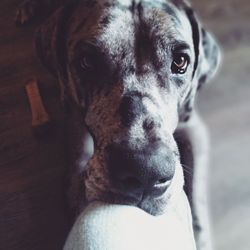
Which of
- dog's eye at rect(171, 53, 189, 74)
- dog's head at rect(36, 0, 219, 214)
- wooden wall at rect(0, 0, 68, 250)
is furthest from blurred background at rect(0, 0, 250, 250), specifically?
dog's eye at rect(171, 53, 189, 74)

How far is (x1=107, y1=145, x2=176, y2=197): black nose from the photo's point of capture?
1.31 m

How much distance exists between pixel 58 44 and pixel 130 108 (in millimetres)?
403

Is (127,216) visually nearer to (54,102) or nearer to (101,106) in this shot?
(101,106)

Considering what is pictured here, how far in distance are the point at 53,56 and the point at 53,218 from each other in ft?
1.71

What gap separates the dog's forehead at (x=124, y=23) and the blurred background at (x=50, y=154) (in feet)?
1.52

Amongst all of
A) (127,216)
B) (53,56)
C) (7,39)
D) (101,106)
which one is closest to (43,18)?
(7,39)

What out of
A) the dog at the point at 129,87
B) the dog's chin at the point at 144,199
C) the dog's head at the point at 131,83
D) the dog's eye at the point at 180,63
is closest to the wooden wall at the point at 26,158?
the dog at the point at 129,87

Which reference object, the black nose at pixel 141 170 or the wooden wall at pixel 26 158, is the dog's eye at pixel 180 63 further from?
the wooden wall at pixel 26 158

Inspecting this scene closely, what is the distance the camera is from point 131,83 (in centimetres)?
150

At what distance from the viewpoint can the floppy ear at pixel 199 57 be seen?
172 centimetres

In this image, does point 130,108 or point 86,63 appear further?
point 86,63

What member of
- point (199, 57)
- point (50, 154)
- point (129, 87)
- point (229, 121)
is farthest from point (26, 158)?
point (229, 121)

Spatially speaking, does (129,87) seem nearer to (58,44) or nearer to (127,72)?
(127,72)

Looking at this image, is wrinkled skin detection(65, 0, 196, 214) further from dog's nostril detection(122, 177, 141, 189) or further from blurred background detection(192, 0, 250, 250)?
blurred background detection(192, 0, 250, 250)
